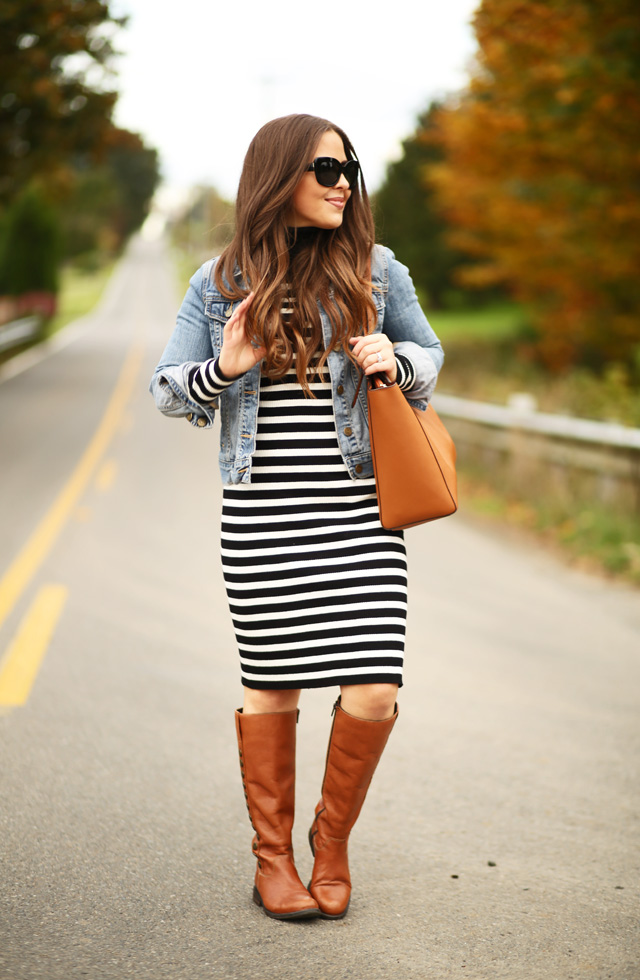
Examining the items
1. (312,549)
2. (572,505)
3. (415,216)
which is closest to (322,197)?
(312,549)

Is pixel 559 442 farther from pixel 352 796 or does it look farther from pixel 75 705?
pixel 352 796

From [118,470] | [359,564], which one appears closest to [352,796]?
[359,564]

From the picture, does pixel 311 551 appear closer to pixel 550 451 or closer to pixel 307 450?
pixel 307 450

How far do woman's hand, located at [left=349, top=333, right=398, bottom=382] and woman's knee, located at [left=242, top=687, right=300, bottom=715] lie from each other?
3.09 ft

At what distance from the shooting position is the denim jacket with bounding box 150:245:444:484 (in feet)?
9.41

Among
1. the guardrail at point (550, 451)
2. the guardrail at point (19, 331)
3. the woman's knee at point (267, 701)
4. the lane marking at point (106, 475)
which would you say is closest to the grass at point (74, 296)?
the guardrail at point (19, 331)

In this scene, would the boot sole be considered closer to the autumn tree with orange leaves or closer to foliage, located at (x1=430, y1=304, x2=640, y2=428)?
foliage, located at (x1=430, y1=304, x2=640, y2=428)

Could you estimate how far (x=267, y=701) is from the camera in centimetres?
301

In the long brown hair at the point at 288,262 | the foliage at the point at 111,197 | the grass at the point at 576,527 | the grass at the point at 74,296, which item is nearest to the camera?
the long brown hair at the point at 288,262

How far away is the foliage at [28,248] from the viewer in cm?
4275

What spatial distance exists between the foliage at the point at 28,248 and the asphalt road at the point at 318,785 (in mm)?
36986

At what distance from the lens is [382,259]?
3.00 meters

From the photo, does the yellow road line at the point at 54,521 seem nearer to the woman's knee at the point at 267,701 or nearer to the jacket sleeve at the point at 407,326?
the woman's knee at the point at 267,701

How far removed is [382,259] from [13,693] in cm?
294
